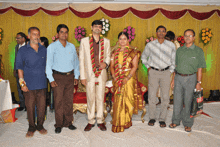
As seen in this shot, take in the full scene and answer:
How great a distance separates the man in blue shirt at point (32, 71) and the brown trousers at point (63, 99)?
0.25m

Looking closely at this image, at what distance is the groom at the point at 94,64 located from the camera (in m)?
2.91

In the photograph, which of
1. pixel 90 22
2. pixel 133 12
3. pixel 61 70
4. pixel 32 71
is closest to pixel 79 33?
pixel 90 22

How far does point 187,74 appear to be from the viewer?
2.96m

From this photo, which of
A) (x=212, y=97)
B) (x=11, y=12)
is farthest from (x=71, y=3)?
(x=212, y=97)

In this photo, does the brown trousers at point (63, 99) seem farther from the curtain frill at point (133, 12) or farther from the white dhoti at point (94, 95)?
the curtain frill at point (133, 12)

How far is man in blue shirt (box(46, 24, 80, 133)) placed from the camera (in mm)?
2855

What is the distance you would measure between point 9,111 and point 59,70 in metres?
1.68

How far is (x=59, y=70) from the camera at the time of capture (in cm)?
289

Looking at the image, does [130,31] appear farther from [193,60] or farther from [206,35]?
[193,60]

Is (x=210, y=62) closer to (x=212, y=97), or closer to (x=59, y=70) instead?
(x=212, y=97)

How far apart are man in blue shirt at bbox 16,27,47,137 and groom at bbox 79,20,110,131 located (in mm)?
712

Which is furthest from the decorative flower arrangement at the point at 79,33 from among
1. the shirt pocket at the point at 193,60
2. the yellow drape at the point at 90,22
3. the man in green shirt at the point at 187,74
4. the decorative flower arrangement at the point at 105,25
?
the shirt pocket at the point at 193,60

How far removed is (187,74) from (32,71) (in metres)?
2.81

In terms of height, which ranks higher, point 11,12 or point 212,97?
point 11,12
